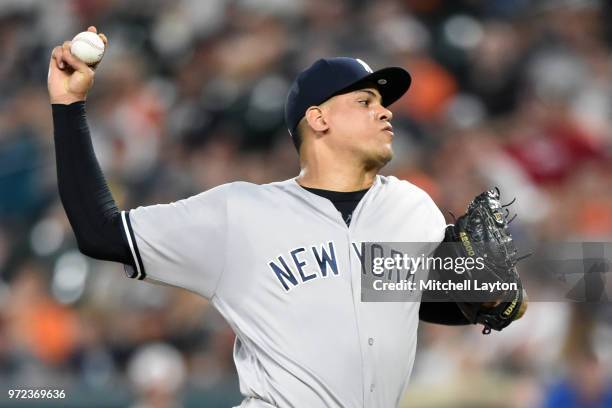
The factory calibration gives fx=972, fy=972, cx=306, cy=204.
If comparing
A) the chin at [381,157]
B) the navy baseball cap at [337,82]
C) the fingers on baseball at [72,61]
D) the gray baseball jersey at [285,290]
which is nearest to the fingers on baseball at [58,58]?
the fingers on baseball at [72,61]

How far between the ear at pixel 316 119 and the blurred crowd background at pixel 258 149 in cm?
193

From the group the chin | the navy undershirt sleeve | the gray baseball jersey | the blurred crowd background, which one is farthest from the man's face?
the blurred crowd background

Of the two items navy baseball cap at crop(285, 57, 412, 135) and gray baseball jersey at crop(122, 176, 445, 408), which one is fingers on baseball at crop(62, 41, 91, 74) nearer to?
gray baseball jersey at crop(122, 176, 445, 408)

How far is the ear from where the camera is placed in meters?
2.63

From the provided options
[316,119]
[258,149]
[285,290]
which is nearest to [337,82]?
[316,119]

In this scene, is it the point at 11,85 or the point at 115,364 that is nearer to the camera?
the point at 115,364

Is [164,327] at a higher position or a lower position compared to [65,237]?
lower

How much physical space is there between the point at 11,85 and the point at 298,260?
460 centimetres

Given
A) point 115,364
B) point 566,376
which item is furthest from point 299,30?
point 566,376

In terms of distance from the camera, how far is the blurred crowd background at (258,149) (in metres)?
Result: 4.39

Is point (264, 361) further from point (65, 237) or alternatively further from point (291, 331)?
point (65, 237)

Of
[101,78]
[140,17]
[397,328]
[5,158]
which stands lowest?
[397,328]

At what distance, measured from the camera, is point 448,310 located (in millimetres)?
2637

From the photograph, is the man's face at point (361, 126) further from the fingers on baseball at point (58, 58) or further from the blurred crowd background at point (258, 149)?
the blurred crowd background at point (258, 149)
